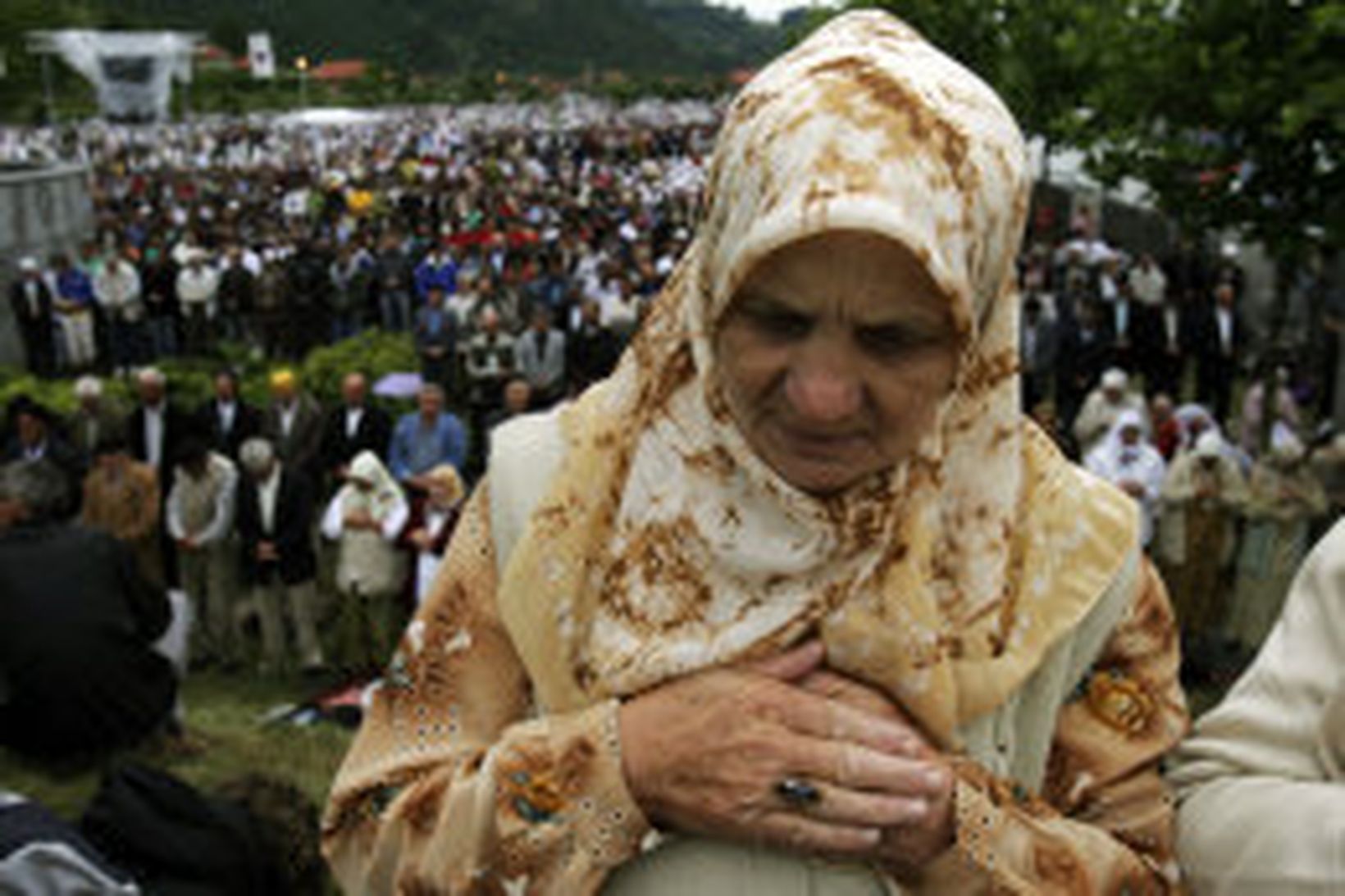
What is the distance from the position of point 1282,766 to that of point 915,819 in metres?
0.53

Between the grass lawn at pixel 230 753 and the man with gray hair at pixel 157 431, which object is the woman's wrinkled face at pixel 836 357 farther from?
the man with gray hair at pixel 157 431

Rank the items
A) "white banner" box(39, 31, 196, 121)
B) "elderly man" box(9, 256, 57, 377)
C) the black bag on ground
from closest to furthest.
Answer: the black bag on ground → "elderly man" box(9, 256, 57, 377) → "white banner" box(39, 31, 196, 121)

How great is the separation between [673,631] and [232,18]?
65.2m

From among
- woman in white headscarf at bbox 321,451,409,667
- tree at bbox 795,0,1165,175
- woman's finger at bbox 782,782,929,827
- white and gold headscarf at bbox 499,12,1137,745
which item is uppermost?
tree at bbox 795,0,1165,175

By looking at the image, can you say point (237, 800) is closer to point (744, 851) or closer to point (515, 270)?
point (744, 851)

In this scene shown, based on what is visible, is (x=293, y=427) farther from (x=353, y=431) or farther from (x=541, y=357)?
(x=541, y=357)

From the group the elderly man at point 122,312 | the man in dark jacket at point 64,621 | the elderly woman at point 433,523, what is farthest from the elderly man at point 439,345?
the man in dark jacket at point 64,621

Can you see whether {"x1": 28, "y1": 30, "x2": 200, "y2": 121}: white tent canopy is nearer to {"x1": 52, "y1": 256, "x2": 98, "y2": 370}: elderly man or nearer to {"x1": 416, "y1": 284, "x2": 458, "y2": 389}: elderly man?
{"x1": 52, "y1": 256, "x2": 98, "y2": 370}: elderly man

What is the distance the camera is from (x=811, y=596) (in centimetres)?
137

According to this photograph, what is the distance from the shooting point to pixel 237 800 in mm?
4129

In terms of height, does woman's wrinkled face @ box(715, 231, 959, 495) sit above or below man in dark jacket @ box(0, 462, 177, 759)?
above

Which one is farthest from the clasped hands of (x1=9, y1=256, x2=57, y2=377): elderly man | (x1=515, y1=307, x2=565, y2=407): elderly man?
(x1=9, y1=256, x2=57, y2=377): elderly man

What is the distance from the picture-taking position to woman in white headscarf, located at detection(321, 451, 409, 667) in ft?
24.0

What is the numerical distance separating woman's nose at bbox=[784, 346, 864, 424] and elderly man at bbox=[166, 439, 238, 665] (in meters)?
6.92
